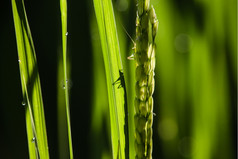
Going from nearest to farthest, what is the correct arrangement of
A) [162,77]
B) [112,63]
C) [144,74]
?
[144,74], [112,63], [162,77]

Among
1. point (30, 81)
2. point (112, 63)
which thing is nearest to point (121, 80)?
point (112, 63)

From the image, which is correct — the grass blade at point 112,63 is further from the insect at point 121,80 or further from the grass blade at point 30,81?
the grass blade at point 30,81

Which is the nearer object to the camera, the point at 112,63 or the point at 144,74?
the point at 144,74

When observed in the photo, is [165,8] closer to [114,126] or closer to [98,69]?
[98,69]

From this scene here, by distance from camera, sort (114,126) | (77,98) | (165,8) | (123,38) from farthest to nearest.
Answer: (77,98), (165,8), (123,38), (114,126)

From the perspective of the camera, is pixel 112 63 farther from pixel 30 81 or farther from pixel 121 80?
pixel 30 81

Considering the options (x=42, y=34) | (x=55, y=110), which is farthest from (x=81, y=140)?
(x=42, y=34)

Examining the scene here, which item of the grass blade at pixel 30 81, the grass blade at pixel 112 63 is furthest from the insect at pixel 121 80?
the grass blade at pixel 30 81

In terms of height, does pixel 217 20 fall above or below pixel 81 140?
above

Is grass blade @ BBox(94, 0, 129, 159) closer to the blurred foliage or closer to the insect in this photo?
the insect
